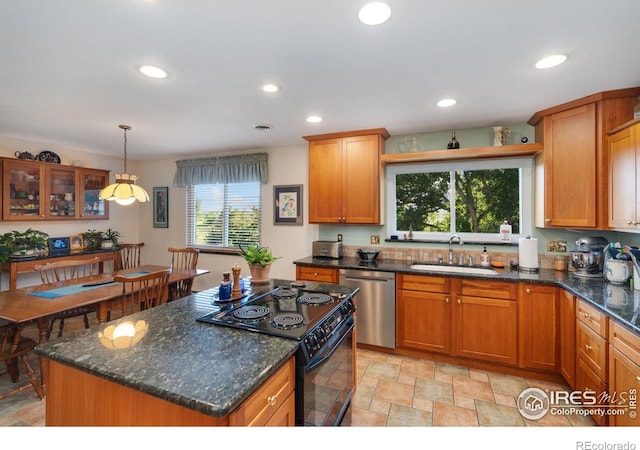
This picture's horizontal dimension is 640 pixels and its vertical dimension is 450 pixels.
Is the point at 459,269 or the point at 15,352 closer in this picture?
the point at 15,352

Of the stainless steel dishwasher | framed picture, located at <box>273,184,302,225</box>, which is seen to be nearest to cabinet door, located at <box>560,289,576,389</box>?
the stainless steel dishwasher

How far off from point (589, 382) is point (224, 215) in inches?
173

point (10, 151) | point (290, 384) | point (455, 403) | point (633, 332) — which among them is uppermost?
point (10, 151)

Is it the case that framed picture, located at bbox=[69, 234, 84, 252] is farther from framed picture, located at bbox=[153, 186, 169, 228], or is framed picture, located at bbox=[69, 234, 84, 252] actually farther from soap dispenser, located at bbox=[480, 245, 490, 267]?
soap dispenser, located at bbox=[480, 245, 490, 267]

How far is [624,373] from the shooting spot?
1.64 m

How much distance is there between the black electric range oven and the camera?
4.38 feet

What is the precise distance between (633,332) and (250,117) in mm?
3134

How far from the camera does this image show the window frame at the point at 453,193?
3084 mm

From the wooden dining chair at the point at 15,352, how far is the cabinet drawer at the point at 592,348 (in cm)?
388

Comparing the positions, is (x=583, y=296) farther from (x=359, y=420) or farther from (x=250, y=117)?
(x=250, y=117)

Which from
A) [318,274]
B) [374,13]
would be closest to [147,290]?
[318,274]

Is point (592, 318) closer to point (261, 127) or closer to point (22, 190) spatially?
point (261, 127)

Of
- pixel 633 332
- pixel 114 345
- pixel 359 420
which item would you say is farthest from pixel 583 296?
pixel 114 345
